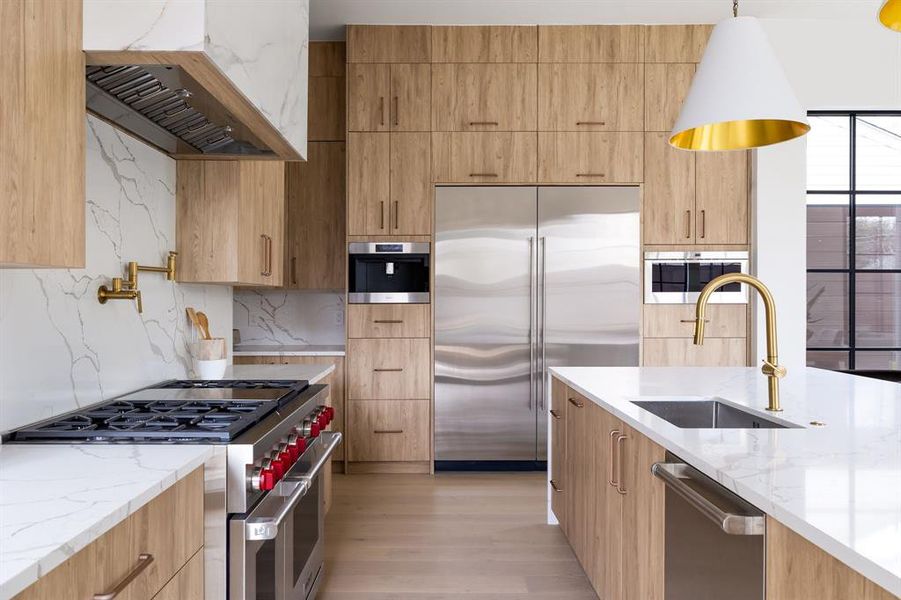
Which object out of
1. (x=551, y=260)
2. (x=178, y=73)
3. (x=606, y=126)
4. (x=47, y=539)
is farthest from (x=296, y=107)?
(x=606, y=126)

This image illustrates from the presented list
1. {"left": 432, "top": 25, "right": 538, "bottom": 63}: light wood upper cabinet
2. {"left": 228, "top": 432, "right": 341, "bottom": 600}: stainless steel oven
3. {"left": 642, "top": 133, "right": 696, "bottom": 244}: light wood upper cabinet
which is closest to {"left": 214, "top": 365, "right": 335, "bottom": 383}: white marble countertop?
{"left": 228, "top": 432, "right": 341, "bottom": 600}: stainless steel oven

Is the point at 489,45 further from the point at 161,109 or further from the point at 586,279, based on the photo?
the point at 161,109

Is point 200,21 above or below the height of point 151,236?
above

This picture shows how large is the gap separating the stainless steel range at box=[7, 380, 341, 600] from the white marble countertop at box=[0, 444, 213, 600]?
0.23 feet

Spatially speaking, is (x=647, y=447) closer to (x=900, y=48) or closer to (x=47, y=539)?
(x=47, y=539)

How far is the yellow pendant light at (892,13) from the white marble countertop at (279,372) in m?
2.15

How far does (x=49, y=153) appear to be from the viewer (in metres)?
1.18

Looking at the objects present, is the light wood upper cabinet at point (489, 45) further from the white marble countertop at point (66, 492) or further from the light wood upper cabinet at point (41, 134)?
the white marble countertop at point (66, 492)

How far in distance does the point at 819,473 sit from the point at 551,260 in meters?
2.95

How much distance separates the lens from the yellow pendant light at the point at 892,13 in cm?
134

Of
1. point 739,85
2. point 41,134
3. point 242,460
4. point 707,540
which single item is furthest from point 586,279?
point 41,134

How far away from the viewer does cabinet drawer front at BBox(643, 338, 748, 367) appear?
4.12 m

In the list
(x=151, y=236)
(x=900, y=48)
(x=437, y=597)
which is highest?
(x=900, y=48)

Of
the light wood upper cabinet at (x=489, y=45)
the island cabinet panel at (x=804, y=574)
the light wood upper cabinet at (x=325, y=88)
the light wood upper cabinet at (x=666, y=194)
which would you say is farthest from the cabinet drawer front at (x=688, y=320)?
the island cabinet panel at (x=804, y=574)
